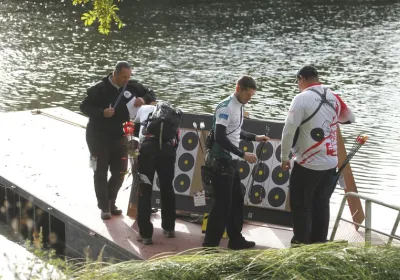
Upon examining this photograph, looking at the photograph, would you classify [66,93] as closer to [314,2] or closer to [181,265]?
[181,265]

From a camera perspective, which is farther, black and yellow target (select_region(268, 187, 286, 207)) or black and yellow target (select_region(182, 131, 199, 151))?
black and yellow target (select_region(182, 131, 199, 151))

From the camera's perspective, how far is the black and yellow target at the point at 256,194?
25.2ft

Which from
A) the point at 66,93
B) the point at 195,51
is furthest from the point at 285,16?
the point at 66,93

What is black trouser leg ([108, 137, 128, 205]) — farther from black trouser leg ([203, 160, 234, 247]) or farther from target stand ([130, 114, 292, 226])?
black trouser leg ([203, 160, 234, 247])

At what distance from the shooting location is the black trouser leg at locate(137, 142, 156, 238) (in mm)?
6996

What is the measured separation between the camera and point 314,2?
35.0 meters

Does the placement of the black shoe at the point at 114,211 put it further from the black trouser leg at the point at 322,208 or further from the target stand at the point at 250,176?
the black trouser leg at the point at 322,208

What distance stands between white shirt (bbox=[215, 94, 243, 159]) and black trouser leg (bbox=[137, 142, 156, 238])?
68cm

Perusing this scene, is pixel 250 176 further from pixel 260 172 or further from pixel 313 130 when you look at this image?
pixel 313 130

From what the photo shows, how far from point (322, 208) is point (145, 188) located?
1436mm

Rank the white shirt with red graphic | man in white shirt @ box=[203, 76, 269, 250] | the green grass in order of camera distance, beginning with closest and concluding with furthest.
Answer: the green grass < the white shirt with red graphic < man in white shirt @ box=[203, 76, 269, 250]

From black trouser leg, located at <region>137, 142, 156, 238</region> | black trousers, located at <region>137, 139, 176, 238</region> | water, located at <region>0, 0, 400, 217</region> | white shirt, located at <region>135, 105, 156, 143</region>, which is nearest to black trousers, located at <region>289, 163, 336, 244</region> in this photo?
black trousers, located at <region>137, 139, 176, 238</region>

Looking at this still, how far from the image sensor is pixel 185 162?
795cm

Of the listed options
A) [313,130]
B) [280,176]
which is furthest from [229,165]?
[280,176]
